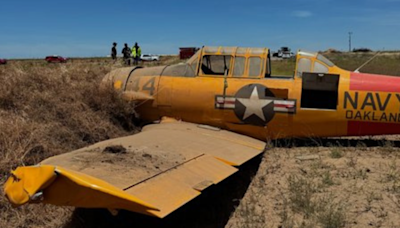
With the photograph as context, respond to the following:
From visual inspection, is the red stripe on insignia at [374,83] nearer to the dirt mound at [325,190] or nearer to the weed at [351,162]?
the dirt mound at [325,190]

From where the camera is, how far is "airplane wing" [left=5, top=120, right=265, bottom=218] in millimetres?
3398

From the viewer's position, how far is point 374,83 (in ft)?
25.0

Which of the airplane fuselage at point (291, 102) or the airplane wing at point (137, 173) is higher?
the airplane fuselage at point (291, 102)

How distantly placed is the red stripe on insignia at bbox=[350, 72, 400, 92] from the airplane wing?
2.30m

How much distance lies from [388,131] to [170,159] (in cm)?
466

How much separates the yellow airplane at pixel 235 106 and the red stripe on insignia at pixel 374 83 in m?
0.02

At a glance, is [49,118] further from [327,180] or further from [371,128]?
[371,128]

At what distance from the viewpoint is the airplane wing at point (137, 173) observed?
11.1 feet

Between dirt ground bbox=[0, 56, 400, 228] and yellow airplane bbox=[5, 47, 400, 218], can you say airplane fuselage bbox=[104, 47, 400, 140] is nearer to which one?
yellow airplane bbox=[5, 47, 400, 218]

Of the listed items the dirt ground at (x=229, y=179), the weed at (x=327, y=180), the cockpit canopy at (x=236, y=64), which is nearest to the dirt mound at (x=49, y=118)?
the dirt ground at (x=229, y=179)

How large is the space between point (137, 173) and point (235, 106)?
4.05 meters

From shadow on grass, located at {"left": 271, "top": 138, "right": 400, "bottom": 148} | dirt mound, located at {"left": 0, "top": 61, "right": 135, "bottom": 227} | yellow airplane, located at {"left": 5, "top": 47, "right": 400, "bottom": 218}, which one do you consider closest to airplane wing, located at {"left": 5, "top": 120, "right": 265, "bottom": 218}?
yellow airplane, located at {"left": 5, "top": 47, "right": 400, "bottom": 218}

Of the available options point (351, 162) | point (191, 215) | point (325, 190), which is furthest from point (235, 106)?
point (191, 215)

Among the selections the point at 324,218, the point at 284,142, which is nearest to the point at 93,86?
the point at 284,142
